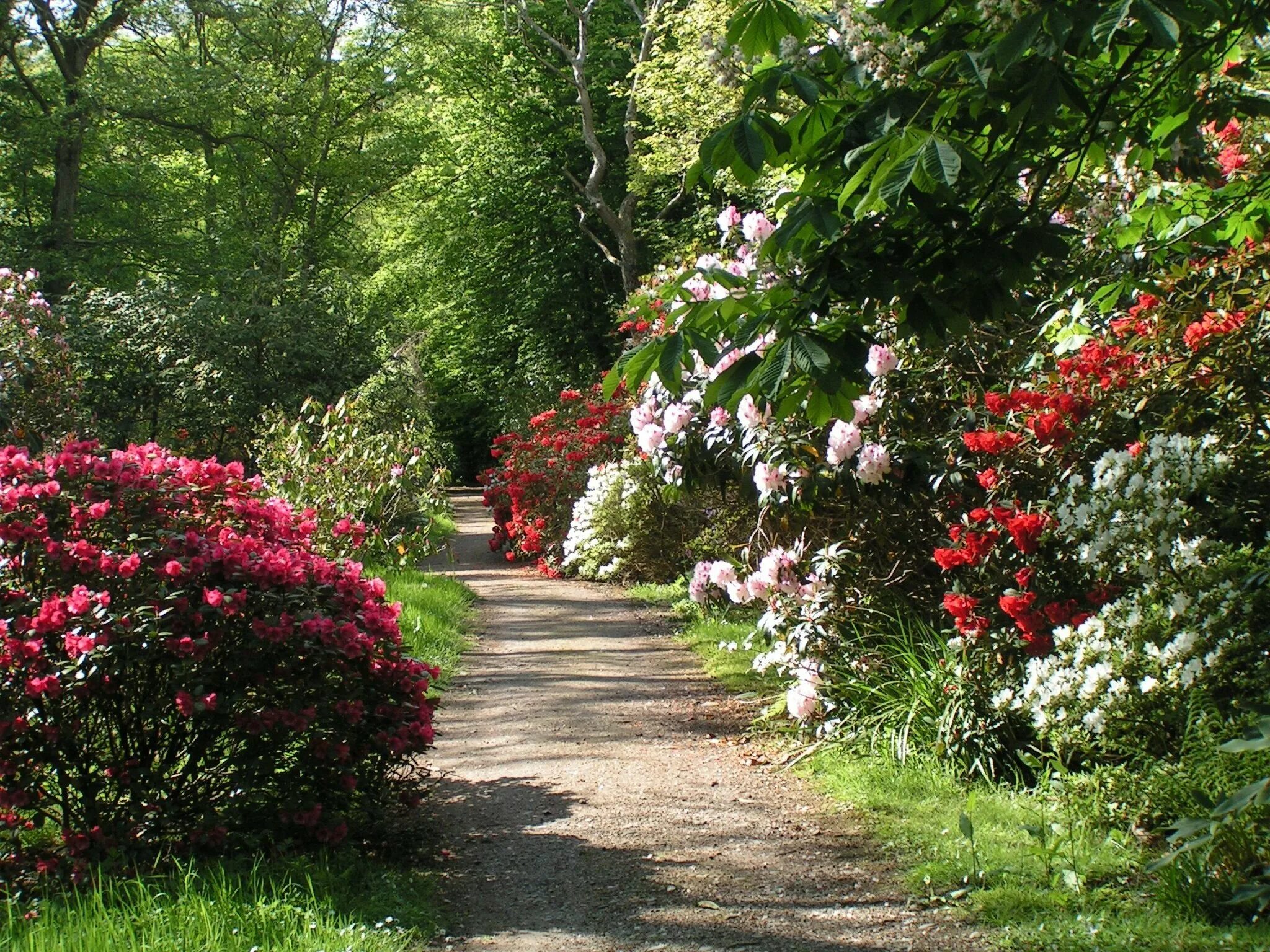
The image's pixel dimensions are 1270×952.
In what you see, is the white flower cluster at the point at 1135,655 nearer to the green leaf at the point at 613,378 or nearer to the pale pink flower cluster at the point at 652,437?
the green leaf at the point at 613,378

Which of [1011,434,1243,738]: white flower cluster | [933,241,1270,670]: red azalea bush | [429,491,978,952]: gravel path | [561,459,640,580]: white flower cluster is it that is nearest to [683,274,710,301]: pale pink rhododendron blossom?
[933,241,1270,670]: red azalea bush

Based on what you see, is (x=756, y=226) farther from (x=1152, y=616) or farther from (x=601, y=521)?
(x=601, y=521)

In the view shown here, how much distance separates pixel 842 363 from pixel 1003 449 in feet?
8.12

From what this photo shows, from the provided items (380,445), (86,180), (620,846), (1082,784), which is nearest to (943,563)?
(1082,784)

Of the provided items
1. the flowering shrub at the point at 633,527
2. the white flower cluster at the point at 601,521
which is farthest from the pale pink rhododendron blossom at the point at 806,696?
the white flower cluster at the point at 601,521

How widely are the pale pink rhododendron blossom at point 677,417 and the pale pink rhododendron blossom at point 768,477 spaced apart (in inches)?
38.5

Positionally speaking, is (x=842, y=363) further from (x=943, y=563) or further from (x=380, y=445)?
(x=380, y=445)

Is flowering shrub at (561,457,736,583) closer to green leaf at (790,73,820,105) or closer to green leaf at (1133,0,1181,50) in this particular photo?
green leaf at (790,73,820,105)

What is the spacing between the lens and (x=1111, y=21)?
8.15 ft

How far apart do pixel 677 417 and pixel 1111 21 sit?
4.68 meters

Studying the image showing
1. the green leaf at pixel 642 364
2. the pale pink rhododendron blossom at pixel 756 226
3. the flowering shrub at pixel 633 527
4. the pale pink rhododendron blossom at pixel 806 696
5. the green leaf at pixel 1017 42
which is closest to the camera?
the green leaf at pixel 1017 42

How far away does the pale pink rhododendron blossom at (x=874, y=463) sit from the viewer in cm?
573

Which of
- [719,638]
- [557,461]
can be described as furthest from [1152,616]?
[557,461]

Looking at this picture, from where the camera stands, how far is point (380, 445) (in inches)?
468
